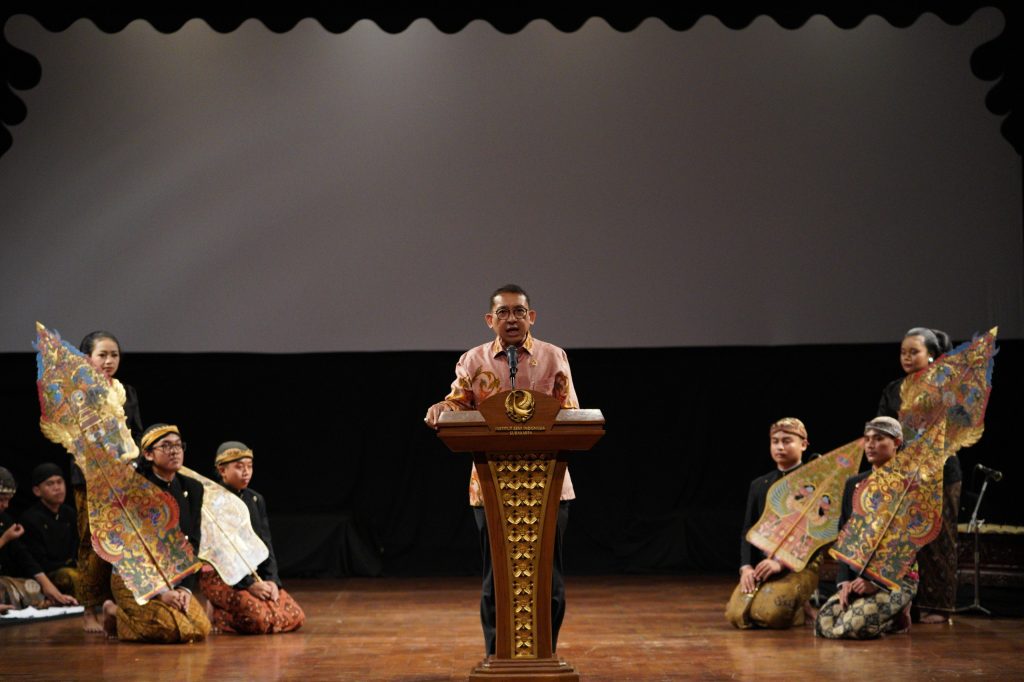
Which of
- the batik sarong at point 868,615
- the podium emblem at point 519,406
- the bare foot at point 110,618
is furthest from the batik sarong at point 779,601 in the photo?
Answer: the bare foot at point 110,618

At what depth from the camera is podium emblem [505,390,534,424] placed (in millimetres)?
→ 3779

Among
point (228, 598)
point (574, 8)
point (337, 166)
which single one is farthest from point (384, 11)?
point (228, 598)

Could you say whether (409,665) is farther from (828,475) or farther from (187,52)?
(187,52)

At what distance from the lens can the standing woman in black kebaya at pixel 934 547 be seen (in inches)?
237

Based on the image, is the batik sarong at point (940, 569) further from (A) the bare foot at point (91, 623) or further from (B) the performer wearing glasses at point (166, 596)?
(A) the bare foot at point (91, 623)

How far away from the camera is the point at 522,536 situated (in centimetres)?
385

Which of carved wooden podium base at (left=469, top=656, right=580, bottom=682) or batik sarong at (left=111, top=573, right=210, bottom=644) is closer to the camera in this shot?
carved wooden podium base at (left=469, top=656, right=580, bottom=682)

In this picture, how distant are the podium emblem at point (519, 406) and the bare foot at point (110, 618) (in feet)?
8.96

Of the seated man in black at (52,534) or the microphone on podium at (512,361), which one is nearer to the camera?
the microphone on podium at (512,361)

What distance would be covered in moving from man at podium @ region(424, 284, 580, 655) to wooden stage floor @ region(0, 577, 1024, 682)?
0.59 metres

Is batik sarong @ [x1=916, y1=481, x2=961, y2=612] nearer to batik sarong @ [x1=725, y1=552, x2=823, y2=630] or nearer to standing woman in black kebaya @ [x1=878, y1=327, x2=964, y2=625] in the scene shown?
standing woman in black kebaya @ [x1=878, y1=327, x2=964, y2=625]

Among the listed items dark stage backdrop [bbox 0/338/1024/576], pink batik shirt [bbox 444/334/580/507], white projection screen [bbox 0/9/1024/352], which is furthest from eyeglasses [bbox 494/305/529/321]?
dark stage backdrop [bbox 0/338/1024/576]

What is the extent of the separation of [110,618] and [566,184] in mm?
4099

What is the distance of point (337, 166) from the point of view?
332 inches
